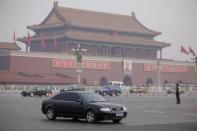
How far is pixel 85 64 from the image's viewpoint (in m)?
70.5

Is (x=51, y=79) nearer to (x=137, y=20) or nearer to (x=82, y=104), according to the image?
(x=137, y=20)

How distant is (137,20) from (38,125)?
73.3 metres

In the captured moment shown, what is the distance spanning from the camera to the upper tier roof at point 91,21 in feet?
253

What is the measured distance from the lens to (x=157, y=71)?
77500mm

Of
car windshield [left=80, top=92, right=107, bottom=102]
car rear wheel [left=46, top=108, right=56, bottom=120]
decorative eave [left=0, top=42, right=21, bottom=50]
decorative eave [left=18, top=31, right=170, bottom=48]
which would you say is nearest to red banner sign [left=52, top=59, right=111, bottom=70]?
decorative eave [left=18, top=31, right=170, bottom=48]

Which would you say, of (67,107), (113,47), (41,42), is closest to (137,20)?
(113,47)

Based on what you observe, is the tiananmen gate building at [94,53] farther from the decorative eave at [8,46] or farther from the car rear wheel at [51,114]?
the car rear wheel at [51,114]

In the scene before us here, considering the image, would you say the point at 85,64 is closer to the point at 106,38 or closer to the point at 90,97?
the point at 106,38

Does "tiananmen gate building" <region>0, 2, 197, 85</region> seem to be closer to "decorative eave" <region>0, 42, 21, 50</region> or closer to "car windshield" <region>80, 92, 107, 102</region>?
"decorative eave" <region>0, 42, 21, 50</region>

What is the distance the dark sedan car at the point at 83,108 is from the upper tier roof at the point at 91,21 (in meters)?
56.7

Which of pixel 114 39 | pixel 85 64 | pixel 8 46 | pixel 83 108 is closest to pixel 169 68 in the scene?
pixel 114 39

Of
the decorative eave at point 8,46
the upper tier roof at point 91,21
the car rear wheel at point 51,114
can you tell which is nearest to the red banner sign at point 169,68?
the upper tier roof at point 91,21

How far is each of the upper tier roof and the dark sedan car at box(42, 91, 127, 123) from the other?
186ft

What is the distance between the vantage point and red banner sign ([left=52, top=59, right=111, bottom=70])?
6750 centimetres
